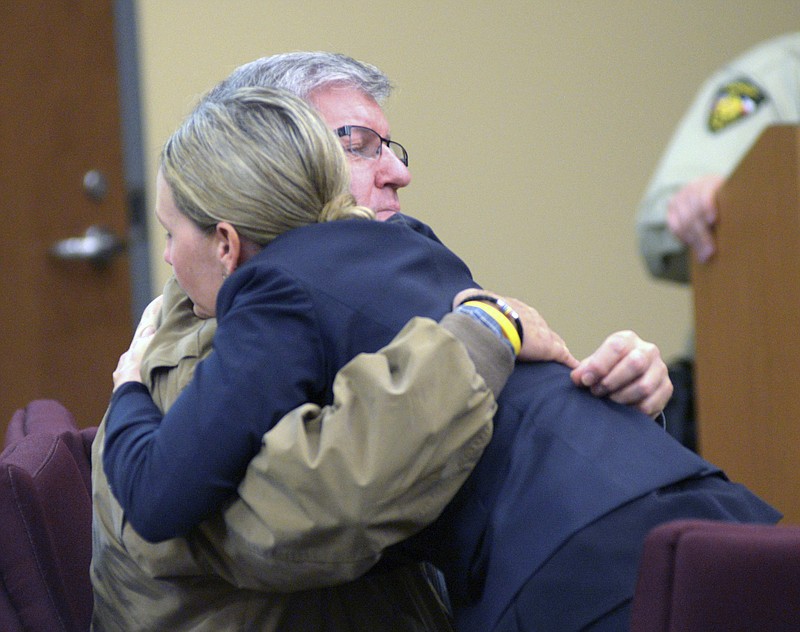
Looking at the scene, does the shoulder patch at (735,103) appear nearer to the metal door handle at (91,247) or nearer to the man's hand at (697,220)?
the man's hand at (697,220)

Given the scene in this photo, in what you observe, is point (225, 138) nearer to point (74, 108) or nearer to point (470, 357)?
point (470, 357)

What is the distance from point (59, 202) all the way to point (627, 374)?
2.39m

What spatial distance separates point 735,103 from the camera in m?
3.11

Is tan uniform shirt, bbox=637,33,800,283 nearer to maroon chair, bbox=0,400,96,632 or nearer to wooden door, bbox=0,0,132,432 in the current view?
wooden door, bbox=0,0,132,432

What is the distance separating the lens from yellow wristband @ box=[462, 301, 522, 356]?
1066 millimetres

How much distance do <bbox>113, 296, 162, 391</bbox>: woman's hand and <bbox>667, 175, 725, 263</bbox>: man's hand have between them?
147cm

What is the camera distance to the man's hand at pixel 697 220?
2520 mm

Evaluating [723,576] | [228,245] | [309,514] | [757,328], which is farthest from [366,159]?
[757,328]

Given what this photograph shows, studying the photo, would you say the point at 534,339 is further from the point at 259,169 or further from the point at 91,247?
the point at 91,247

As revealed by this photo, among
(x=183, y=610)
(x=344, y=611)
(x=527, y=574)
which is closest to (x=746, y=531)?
(x=527, y=574)

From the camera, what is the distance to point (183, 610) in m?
1.18

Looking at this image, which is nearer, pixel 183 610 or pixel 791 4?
pixel 183 610

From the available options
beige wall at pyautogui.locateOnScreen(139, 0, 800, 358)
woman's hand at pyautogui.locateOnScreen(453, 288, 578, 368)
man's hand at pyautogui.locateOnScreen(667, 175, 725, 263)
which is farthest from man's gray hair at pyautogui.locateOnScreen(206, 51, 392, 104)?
beige wall at pyautogui.locateOnScreen(139, 0, 800, 358)

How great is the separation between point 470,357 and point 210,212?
0.29 metres
